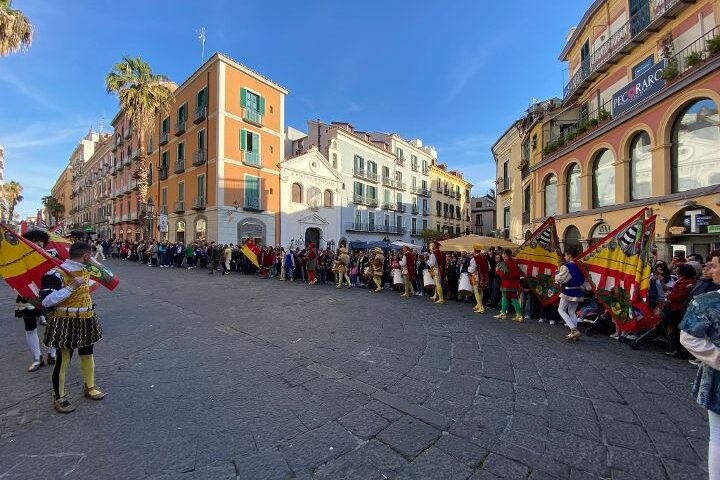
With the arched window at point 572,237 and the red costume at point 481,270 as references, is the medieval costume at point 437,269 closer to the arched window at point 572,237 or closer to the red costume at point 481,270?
the red costume at point 481,270

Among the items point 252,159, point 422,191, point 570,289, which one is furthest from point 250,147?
point 422,191

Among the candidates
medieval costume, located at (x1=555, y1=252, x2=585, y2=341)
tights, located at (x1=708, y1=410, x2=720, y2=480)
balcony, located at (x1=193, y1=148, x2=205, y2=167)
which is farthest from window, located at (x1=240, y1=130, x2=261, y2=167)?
tights, located at (x1=708, y1=410, x2=720, y2=480)

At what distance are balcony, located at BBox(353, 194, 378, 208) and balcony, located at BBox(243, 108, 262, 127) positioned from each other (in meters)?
12.6

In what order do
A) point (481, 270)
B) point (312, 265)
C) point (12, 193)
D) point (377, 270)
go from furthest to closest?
point (12, 193), point (312, 265), point (377, 270), point (481, 270)

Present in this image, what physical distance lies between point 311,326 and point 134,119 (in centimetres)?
2547

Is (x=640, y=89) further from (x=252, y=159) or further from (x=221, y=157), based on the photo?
(x=221, y=157)

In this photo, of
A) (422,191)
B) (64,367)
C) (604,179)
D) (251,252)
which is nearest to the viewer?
(64,367)

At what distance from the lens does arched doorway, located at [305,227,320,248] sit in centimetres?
3073

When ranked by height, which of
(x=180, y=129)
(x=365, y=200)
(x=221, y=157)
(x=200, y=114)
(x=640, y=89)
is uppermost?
(x=200, y=114)

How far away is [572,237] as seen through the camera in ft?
53.9

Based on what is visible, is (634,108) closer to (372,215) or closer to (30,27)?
(30,27)

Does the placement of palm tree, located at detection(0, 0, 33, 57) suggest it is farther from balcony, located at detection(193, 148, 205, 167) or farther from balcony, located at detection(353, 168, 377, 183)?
balcony, located at detection(353, 168, 377, 183)

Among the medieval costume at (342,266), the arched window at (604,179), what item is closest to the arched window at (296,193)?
the medieval costume at (342,266)

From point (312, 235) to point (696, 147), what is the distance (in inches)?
1010
